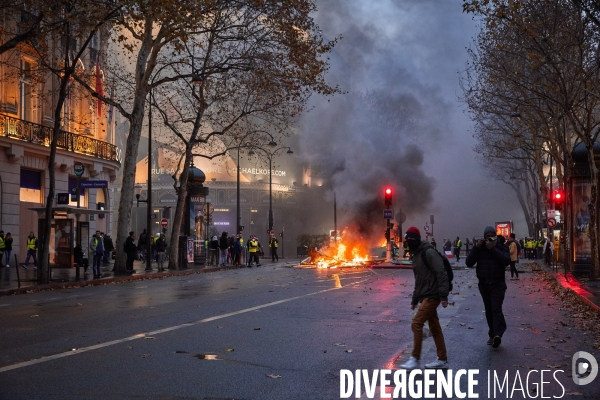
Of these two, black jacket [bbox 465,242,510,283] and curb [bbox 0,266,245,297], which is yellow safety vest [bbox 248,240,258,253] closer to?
curb [bbox 0,266,245,297]

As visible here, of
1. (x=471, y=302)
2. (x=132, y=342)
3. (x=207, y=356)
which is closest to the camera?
(x=207, y=356)

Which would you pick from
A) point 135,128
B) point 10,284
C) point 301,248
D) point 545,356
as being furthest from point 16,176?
point 301,248

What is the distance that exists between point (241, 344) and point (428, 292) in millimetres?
2813

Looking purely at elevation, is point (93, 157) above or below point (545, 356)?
above

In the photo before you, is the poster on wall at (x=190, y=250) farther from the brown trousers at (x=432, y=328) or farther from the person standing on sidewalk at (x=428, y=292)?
the brown trousers at (x=432, y=328)

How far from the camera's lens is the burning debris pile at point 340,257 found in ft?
145

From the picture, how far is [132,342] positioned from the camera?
11.0 meters

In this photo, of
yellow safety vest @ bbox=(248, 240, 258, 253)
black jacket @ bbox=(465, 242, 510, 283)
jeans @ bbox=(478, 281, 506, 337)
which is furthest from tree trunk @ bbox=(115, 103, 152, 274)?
jeans @ bbox=(478, 281, 506, 337)

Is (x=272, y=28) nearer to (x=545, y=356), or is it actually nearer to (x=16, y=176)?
(x=16, y=176)

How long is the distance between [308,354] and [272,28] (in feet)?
84.6

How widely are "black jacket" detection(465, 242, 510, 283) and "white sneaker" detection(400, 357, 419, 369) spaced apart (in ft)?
8.54

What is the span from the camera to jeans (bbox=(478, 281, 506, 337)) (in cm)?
1107

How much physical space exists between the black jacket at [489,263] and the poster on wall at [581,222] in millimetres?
19484

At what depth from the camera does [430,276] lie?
947 centimetres
